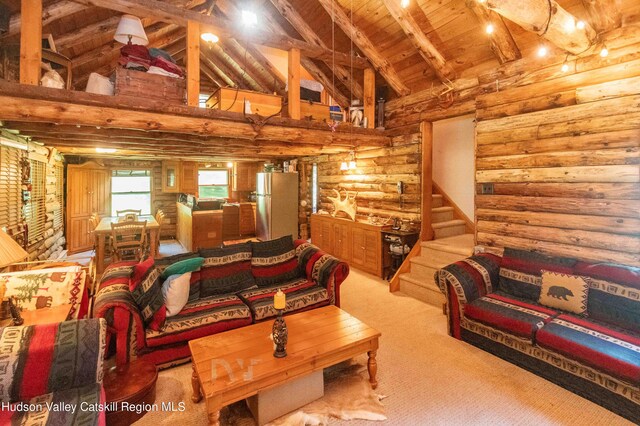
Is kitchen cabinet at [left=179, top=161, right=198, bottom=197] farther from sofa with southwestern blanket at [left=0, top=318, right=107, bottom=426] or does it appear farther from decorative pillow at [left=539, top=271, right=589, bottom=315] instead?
decorative pillow at [left=539, top=271, right=589, bottom=315]

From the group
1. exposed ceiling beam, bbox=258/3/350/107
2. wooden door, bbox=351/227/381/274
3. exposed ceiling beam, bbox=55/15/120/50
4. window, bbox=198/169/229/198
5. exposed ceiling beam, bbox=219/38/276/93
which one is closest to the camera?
exposed ceiling beam, bbox=55/15/120/50

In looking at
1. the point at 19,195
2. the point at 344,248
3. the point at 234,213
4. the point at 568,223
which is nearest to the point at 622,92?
the point at 568,223

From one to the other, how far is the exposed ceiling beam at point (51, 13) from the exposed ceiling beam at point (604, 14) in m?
5.24

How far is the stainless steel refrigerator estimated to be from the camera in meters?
6.92

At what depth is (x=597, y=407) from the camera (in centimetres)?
223

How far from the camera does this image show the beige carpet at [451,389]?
2.11m

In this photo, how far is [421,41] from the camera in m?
4.04

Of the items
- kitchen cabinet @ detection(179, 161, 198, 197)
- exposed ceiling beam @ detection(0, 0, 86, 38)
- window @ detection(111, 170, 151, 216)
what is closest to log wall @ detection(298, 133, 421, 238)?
kitchen cabinet @ detection(179, 161, 198, 197)

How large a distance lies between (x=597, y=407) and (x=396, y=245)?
9.36 ft

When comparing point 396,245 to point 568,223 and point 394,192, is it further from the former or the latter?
point 568,223

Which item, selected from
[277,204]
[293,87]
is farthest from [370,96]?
[277,204]

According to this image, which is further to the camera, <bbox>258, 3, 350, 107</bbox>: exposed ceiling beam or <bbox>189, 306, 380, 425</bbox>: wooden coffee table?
<bbox>258, 3, 350, 107</bbox>: exposed ceiling beam

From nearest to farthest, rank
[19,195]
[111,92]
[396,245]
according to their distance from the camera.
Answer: [111,92]
[19,195]
[396,245]

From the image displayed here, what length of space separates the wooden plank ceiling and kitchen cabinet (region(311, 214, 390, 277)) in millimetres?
2315
